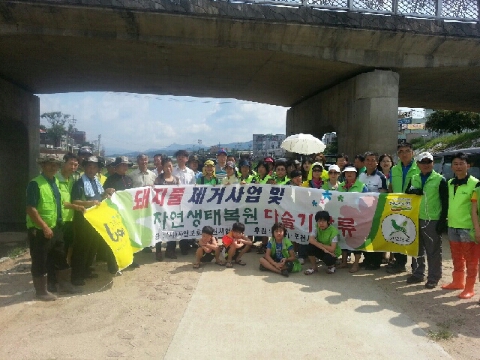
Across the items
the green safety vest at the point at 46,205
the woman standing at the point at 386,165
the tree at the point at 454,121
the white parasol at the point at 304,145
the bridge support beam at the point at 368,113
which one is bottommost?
the green safety vest at the point at 46,205

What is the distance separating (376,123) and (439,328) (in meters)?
6.36

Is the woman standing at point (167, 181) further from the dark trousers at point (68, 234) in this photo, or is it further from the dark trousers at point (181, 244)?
the dark trousers at point (68, 234)

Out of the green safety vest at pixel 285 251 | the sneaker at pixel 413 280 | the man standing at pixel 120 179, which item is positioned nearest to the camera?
the sneaker at pixel 413 280

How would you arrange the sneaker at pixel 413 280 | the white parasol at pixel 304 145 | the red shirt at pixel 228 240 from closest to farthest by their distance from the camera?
the sneaker at pixel 413 280, the red shirt at pixel 228 240, the white parasol at pixel 304 145

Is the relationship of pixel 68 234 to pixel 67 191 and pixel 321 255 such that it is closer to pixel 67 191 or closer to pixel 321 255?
pixel 67 191

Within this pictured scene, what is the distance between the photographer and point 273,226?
5.34 metres

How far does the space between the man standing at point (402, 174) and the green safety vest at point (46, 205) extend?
4.61m

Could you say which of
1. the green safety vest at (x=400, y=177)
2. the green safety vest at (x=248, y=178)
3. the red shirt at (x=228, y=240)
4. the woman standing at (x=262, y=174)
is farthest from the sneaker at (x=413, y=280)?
the green safety vest at (x=248, y=178)

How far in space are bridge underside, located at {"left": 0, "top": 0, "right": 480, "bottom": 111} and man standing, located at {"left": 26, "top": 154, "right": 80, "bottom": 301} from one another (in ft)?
14.8

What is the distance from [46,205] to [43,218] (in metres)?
0.15

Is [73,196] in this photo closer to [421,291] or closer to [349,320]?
[349,320]

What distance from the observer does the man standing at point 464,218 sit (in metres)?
4.31

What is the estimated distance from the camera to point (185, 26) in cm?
791

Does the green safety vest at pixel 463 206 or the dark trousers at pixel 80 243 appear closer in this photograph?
the green safety vest at pixel 463 206
